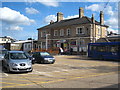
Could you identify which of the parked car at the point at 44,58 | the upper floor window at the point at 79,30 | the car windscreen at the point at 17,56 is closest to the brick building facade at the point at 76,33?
the upper floor window at the point at 79,30

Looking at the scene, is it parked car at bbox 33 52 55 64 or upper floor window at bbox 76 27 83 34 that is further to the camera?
upper floor window at bbox 76 27 83 34

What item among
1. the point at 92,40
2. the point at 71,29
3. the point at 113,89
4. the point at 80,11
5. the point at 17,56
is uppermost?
the point at 80,11

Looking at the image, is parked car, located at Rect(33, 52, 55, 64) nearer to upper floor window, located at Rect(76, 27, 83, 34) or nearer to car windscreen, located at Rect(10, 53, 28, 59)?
car windscreen, located at Rect(10, 53, 28, 59)

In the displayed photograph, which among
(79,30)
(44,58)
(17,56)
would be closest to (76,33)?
(79,30)

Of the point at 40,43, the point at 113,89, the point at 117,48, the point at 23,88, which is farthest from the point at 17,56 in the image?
the point at 40,43

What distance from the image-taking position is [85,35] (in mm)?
38531

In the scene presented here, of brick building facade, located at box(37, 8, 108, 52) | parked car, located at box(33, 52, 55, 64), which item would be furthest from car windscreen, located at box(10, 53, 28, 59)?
brick building facade, located at box(37, 8, 108, 52)

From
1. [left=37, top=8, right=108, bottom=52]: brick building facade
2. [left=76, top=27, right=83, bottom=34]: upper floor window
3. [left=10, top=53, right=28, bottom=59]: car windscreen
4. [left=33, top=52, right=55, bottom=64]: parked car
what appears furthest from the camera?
[left=76, top=27, right=83, bottom=34]: upper floor window

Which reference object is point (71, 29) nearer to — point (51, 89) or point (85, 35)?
point (85, 35)

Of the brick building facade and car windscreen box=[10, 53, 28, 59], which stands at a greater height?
the brick building facade

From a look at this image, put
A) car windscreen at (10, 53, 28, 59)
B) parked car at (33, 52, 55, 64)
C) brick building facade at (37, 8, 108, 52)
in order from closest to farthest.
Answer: car windscreen at (10, 53, 28, 59)
parked car at (33, 52, 55, 64)
brick building facade at (37, 8, 108, 52)

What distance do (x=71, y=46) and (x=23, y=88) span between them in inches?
1361

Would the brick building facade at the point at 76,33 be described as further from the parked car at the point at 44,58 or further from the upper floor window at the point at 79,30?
the parked car at the point at 44,58

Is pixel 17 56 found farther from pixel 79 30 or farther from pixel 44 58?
pixel 79 30
